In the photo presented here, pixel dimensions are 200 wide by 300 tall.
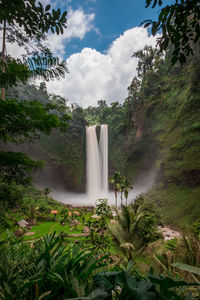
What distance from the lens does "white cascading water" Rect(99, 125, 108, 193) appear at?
95.0ft

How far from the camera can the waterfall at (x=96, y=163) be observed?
28953mm

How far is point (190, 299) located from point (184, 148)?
1824 centimetres

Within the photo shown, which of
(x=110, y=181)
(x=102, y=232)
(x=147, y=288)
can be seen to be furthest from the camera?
(x=110, y=181)

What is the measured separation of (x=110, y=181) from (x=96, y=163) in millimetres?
9081

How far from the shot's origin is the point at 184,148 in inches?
674

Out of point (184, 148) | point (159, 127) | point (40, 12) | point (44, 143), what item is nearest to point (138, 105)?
point (159, 127)

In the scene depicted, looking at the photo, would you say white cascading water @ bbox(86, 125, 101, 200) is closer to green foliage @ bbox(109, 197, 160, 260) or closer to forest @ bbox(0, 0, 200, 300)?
forest @ bbox(0, 0, 200, 300)

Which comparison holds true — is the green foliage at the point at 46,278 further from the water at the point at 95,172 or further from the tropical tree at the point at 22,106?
the water at the point at 95,172

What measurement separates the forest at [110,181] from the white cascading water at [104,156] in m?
1.07

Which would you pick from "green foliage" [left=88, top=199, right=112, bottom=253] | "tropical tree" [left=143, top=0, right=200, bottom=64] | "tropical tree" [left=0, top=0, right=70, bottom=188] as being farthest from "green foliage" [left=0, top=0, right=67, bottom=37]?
"green foliage" [left=88, top=199, right=112, bottom=253]

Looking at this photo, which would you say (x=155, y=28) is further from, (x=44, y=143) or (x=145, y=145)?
(x=44, y=143)

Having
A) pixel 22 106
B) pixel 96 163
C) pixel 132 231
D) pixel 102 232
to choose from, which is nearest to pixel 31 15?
pixel 22 106

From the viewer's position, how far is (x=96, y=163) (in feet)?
98.5

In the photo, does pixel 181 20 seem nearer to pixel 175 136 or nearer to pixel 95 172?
pixel 175 136
